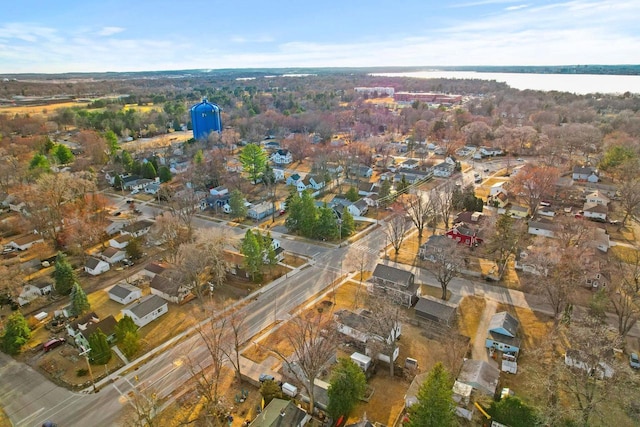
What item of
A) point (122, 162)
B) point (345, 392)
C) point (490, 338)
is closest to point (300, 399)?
point (345, 392)

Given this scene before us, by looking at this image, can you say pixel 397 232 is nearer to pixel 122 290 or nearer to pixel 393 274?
pixel 393 274

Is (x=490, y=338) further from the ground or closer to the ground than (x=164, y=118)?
closer to the ground

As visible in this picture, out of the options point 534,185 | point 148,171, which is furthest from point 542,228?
point 148,171

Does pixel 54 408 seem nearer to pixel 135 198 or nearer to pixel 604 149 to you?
pixel 135 198

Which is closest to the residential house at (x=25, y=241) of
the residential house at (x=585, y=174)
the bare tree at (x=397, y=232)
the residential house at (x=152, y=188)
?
the residential house at (x=152, y=188)

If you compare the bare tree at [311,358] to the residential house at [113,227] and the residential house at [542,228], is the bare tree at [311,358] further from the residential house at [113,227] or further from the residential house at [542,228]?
the residential house at [113,227]
